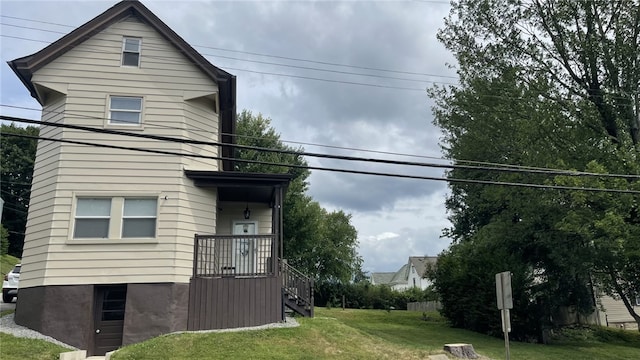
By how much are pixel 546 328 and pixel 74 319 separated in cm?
1712

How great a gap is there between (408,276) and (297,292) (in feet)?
211

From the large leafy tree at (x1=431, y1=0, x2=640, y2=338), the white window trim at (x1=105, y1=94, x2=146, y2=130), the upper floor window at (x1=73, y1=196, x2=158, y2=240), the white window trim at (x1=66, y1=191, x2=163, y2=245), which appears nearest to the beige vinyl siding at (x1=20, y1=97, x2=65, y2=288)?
the white window trim at (x1=66, y1=191, x2=163, y2=245)

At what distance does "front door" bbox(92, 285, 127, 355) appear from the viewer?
11899mm

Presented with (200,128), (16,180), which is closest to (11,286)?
(200,128)

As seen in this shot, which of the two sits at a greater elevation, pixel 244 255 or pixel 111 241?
pixel 111 241

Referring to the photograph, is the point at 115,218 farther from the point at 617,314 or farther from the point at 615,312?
the point at 617,314

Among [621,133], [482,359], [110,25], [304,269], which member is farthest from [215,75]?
[304,269]

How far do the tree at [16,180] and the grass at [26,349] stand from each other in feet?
118

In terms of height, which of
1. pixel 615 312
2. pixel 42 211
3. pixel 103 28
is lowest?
pixel 615 312

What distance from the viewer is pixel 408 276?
7588cm

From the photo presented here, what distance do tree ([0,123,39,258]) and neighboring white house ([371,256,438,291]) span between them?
42836mm

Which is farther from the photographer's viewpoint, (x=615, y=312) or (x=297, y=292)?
(x=615, y=312)

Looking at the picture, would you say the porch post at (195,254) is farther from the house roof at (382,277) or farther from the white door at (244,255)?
the house roof at (382,277)

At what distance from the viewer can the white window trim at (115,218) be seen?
12.2 metres
